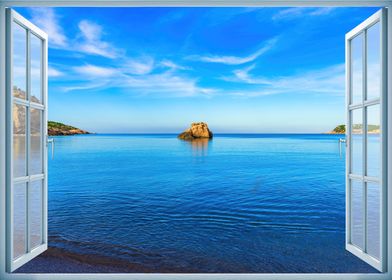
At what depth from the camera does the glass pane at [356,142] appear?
208cm

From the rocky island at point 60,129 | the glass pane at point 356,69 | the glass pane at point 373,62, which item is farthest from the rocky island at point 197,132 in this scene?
the glass pane at point 373,62

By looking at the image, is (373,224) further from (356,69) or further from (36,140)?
(36,140)

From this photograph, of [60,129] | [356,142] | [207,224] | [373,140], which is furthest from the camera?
[60,129]

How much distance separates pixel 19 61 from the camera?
2.02 m

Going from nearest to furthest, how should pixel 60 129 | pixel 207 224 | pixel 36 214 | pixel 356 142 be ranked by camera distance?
pixel 356 142 → pixel 36 214 → pixel 207 224 → pixel 60 129

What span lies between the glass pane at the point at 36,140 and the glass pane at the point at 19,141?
0.17 ft

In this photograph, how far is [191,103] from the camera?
46.0m

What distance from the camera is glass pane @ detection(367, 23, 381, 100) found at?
1.94m

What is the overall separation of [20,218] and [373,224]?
2450mm

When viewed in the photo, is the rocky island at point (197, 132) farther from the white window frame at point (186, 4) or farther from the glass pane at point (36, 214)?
the white window frame at point (186, 4)

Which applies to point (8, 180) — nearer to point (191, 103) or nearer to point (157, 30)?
point (157, 30)

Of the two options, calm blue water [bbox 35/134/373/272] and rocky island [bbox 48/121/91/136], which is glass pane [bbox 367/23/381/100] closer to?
calm blue water [bbox 35/134/373/272]

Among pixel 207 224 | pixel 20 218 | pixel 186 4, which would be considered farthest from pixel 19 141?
pixel 207 224

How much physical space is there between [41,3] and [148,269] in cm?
341
